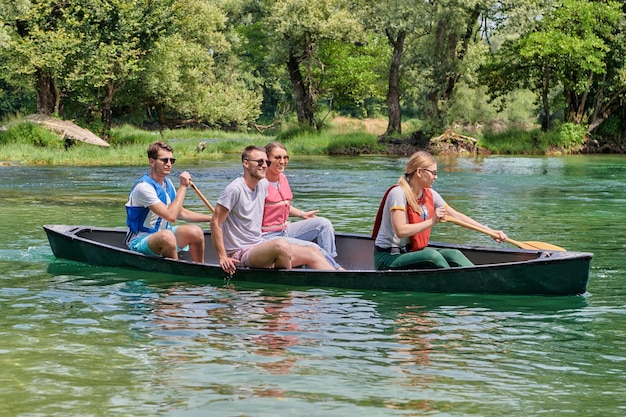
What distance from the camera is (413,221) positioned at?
28.2 ft

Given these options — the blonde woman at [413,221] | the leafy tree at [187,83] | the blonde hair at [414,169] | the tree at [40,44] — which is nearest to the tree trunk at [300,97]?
the leafy tree at [187,83]

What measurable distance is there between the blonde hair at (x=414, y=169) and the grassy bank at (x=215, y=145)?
2194 cm

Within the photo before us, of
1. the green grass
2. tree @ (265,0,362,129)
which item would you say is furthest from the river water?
tree @ (265,0,362,129)

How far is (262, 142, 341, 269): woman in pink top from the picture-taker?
9531 millimetres

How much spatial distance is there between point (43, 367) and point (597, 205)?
14.1m

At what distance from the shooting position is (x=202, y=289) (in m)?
9.54

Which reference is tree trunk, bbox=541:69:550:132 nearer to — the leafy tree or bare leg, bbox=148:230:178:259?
the leafy tree

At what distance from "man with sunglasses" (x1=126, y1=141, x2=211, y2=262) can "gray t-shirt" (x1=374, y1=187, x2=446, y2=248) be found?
1.82m

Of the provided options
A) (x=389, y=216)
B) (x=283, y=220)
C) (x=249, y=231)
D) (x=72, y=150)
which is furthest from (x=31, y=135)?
(x=389, y=216)

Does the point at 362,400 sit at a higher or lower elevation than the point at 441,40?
lower

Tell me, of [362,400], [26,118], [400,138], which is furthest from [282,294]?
[400,138]

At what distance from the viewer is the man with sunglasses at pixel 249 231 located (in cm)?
908

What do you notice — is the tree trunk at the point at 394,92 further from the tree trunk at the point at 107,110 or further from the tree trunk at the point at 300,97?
the tree trunk at the point at 107,110

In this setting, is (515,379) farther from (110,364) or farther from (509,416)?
(110,364)
